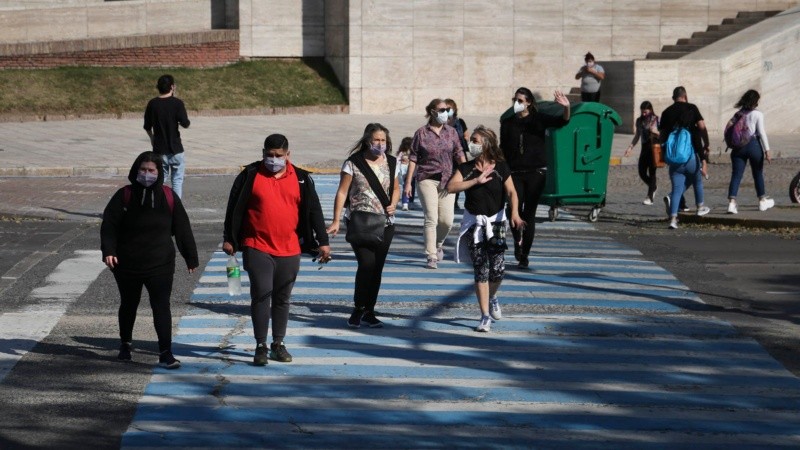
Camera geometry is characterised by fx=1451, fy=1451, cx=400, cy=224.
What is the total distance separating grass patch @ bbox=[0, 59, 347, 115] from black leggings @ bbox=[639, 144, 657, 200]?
575 inches

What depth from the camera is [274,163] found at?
33.6 feet

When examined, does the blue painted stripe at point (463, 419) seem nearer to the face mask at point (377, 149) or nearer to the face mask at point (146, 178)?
→ the face mask at point (146, 178)

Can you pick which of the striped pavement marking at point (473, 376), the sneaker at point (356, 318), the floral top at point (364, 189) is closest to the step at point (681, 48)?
the striped pavement marking at point (473, 376)

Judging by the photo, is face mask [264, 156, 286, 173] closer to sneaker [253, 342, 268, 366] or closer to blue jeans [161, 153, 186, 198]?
sneaker [253, 342, 268, 366]

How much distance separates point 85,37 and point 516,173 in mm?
22568

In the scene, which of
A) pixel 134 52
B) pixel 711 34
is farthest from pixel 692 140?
pixel 134 52

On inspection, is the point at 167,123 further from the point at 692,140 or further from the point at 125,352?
the point at 125,352

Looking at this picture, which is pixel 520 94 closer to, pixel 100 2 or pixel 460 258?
pixel 460 258

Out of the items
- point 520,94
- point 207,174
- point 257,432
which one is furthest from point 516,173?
point 207,174

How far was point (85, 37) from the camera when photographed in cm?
3519

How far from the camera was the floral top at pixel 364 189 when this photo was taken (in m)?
11.9

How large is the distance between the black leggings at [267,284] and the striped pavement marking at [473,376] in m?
0.34

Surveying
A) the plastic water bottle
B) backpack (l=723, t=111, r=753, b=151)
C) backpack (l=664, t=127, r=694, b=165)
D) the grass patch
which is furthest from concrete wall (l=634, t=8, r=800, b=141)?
the plastic water bottle

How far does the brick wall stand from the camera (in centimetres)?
3369
